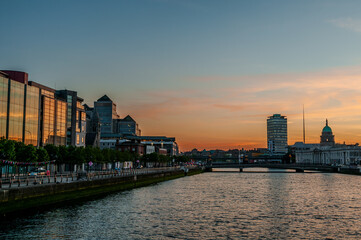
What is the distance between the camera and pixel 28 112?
110 metres

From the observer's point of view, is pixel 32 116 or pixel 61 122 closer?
pixel 32 116

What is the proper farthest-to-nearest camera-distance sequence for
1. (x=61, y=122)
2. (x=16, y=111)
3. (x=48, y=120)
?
(x=61, y=122), (x=48, y=120), (x=16, y=111)

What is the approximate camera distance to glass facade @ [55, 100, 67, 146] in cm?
13175

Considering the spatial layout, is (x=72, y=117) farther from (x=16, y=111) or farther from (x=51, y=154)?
(x=51, y=154)

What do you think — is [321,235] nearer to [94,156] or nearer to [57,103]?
[94,156]

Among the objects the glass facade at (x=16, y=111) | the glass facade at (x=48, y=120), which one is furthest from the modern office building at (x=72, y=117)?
the glass facade at (x=16, y=111)

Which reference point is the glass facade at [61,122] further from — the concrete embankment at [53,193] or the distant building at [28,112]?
the concrete embankment at [53,193]

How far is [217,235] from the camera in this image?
41156mm

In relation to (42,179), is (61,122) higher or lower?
higher

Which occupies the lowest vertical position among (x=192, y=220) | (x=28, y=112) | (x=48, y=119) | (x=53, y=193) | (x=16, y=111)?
(x=192, y=220)

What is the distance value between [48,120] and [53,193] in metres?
67.8

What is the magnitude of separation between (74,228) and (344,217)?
3459cm

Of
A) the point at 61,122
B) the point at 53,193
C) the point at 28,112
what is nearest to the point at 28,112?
the point at 28,112

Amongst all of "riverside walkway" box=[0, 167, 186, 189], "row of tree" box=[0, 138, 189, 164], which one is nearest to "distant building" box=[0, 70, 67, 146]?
"row of tree" box=[0, 138, 189, 164]
